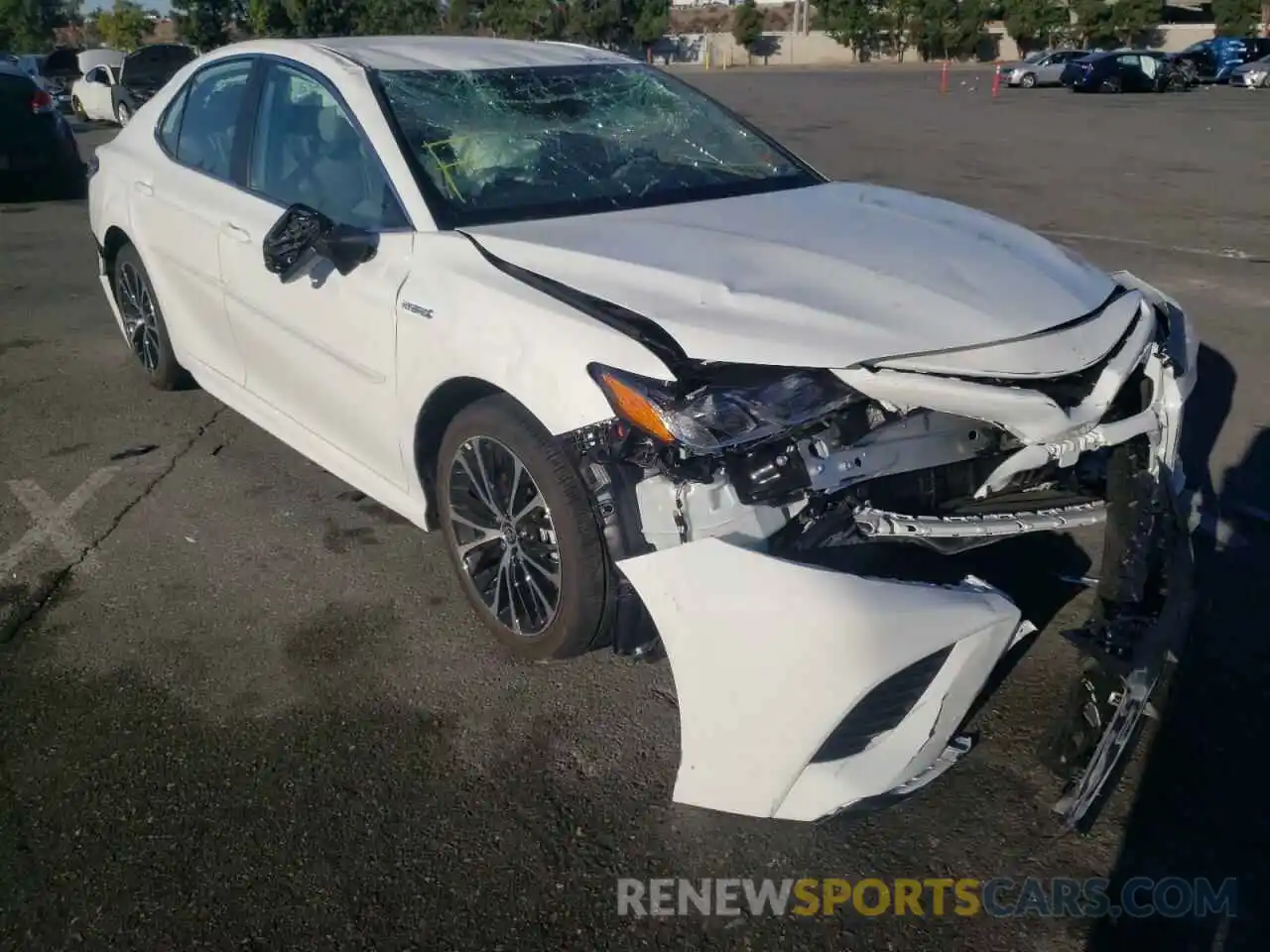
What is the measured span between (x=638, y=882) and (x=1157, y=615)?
54.5 inches

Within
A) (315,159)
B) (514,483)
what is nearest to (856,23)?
(315,159)

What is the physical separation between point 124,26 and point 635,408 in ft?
241

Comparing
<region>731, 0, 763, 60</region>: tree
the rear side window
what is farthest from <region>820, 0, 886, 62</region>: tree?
the rear side window

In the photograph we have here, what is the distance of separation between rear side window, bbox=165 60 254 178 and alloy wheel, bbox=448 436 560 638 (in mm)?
2000

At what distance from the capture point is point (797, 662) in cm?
239

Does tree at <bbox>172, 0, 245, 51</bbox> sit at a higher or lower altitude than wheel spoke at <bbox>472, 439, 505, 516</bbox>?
higher

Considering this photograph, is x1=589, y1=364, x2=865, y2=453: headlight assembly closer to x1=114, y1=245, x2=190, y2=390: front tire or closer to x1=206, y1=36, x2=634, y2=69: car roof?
x1=206, y1=36, x2=634, y2=69: car roof

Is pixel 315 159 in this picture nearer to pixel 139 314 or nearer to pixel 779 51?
pixel 139 314

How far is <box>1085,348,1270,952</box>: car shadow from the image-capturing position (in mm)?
2424

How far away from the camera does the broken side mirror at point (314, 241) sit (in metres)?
3.48

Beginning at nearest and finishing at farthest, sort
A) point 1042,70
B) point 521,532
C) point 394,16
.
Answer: point 521,532
point 1042,70
point 394,16

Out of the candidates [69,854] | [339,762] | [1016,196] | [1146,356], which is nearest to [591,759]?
[339,762]

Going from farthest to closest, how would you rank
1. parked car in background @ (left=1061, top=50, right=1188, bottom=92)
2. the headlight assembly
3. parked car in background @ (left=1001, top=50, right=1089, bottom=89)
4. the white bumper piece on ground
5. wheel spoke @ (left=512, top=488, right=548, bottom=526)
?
parked car in background @ (left=1001, top=50, right=1089, bottom=89) → parked car in background @ (left=1061, top=50, right=1188, bottom=92) → wheel spoke @ (left=512, top=488, right=548, bottom=526) → the headlight assembly → the white bumper piece on ground

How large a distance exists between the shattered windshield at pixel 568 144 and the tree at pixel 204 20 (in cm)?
6145
